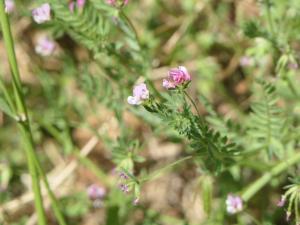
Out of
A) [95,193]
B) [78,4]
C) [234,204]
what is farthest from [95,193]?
[78,4]

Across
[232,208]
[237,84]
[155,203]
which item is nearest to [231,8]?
[237,84]

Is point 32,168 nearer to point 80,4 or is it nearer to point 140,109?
point 140,109

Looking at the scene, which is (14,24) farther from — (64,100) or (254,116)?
(254,116)

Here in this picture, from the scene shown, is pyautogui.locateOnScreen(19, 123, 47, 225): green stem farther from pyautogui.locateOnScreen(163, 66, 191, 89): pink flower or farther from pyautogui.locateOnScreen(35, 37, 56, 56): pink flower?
pyautogui.locateOnScreen(35, 37, 56, 56): pink flower

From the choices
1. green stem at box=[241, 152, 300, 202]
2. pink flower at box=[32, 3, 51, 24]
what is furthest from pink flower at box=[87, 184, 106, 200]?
pink flower at box=[32, 3, 51, 24]

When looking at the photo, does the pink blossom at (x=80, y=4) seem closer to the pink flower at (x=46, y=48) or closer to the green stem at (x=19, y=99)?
the green stem at (x=19, y=99)
